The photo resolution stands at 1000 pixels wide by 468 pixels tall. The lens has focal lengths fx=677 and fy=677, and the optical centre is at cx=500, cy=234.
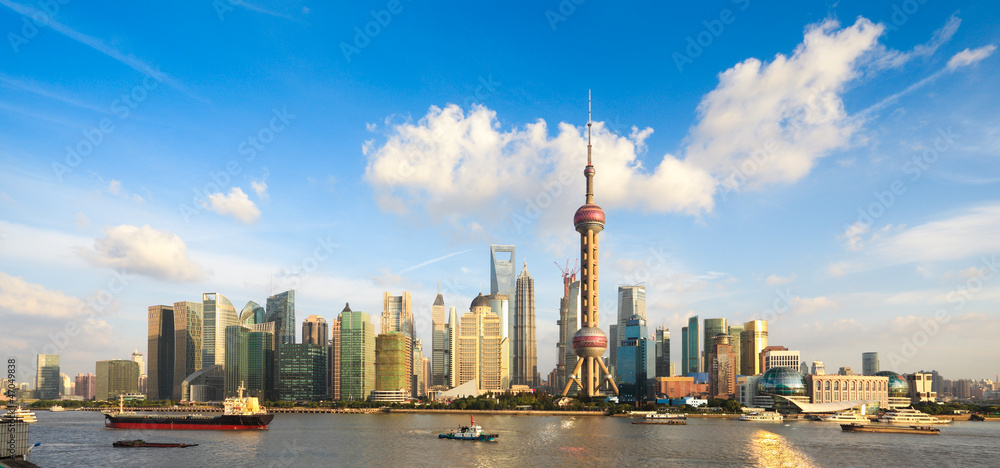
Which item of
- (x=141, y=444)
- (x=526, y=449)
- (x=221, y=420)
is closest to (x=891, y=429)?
(x=526, y=449)

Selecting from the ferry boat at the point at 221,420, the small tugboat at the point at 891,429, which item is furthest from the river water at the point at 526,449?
the ferry boat at the point at 221,420

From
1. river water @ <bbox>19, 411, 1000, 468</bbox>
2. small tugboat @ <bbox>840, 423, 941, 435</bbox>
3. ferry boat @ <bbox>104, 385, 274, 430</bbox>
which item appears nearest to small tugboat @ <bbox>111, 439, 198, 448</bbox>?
river water @ <bbox>19, 411, 1000, 468</bbox>

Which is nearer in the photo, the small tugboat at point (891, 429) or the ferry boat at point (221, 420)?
the ferry boat at point (221, 420)

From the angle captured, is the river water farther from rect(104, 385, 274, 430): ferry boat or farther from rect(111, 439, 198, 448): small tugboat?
rect(104, 385, 274, 430): ferry boat

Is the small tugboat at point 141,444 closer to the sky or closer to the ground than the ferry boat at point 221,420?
closer to the sky

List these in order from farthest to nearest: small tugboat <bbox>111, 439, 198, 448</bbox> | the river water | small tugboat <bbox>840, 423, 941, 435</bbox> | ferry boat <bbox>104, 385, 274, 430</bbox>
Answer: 1. small tugboat <bbox>840, 423, 941, 435</bbox>
2. ferry boat <bbox>104, 385, 274, 430</bbox>
3. small tugboat <bbox>111, 439, 198, 448</bbox>
4. the river water

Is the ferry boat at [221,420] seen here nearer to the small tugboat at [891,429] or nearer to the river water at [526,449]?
the river water at [526,449]

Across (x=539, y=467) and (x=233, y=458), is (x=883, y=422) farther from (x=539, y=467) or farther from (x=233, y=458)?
(x=233, y=458)
